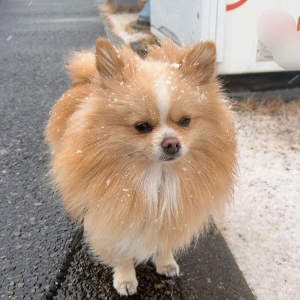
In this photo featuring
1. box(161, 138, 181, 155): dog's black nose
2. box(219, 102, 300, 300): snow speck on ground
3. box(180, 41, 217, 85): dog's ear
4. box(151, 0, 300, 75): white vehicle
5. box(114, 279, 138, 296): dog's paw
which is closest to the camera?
box(161, 138, 181, 155): dog's black nose

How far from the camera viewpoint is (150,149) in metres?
1.52

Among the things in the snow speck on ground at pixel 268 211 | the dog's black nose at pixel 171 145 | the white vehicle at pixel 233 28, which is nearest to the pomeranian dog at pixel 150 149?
the dog's black nose at pixel 171 145

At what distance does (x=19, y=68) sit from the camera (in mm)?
5688

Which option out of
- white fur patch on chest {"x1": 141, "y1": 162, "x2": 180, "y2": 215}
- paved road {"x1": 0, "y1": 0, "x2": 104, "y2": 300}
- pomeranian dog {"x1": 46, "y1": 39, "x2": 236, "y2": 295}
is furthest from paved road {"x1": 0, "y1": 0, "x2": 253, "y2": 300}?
white fur patch on chest {"x1": 141, "y1": 162, "x2": 180, "y2": 215}

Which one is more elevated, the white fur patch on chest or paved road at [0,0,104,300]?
the white fur patch on chest

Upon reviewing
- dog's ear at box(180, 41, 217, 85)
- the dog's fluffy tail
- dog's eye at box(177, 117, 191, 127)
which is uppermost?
dog's ear at box(180, 41, 217, 85)

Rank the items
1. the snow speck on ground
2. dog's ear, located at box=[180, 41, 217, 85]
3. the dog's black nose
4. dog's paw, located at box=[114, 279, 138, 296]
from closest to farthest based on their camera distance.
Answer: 1. the dog's black nose
2. dog's ear, located at box=[180, 41, 217, 85]
3. dog's paw, located at box=[114, 279, 138, 296]
4. the snow speck on ground

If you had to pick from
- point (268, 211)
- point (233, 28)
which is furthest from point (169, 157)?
point (233, 28)

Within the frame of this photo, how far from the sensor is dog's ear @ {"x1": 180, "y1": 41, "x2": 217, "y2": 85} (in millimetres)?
1617

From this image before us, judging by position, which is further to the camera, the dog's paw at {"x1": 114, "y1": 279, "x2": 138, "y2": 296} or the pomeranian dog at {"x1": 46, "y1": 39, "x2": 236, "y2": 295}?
the dog's paw at {"x1": 114, "y1": 279, "x2": 138, "y2": 296}

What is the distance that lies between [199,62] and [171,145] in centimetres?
43

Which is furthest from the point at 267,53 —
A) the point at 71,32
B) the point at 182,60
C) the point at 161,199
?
the point at 71,32

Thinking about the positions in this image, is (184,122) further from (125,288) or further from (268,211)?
(268,211)

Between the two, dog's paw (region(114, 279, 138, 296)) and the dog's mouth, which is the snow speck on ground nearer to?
dog's paw (region(114, 279, 138, 296))
